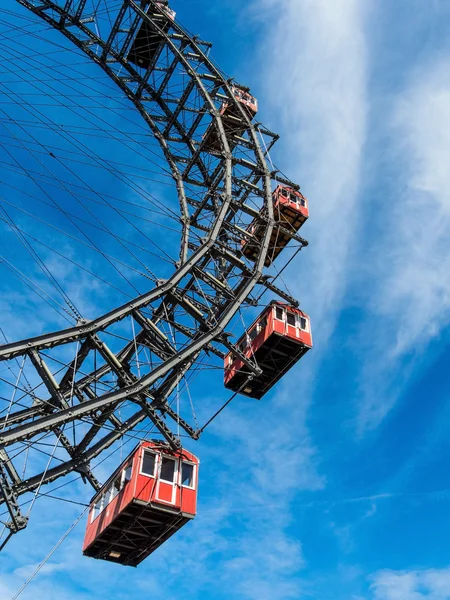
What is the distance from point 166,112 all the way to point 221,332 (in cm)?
1447

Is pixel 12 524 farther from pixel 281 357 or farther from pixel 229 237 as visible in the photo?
pixel 229 237

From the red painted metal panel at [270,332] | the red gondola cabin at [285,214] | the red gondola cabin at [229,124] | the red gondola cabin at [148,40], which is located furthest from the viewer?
the red gondola cabin at [148,40]

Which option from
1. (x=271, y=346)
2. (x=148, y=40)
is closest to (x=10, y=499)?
(x=271, y=346)

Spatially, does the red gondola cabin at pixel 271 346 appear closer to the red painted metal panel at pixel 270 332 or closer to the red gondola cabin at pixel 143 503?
the red painted metal panel at pixel 270 332

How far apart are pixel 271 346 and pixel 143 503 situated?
27.4ft

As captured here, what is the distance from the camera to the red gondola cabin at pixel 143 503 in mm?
20094

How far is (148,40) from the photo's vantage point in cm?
3155

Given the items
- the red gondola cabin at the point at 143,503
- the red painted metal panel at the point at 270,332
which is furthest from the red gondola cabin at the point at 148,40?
the red gondola cabin at the point at 143,503

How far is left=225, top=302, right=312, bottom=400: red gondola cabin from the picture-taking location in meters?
24.9

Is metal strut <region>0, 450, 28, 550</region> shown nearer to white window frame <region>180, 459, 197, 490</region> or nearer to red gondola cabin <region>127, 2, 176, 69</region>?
white window frame <region>180, 459, 197, 490</region>

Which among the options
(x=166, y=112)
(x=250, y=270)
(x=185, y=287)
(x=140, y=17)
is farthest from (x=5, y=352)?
(x=140, y=17)

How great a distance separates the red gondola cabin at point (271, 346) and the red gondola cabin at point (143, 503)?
469 cm

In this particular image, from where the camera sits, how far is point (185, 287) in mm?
23984

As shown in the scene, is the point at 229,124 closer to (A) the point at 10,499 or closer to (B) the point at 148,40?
(B) the point at 148,40
